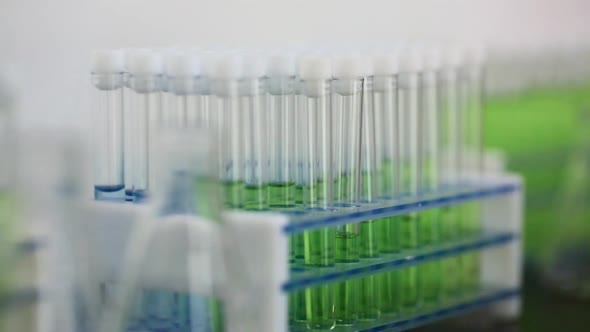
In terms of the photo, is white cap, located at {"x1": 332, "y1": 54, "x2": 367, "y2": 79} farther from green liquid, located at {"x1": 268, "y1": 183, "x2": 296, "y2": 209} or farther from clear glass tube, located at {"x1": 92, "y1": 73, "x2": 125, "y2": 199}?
clear glass tube, located at {"x1": 92, "y1": 73, "x2": 125, "y2": 199}

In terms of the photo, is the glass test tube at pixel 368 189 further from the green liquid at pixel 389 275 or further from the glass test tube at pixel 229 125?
the glass test tube at pixel 229 125

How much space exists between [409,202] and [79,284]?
1.50 feet

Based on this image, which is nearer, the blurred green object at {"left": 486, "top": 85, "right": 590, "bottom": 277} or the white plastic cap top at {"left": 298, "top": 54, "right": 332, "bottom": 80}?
the white plastic cap top at {"left": 298, "top": 54, "right": 332, "bottom": 80}

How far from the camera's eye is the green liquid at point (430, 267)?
1481 millimetres

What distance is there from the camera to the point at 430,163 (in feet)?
5.05

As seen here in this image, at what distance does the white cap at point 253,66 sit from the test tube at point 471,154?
1.31 feet

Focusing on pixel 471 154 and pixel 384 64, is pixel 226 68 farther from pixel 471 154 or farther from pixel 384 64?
pixel 471 154

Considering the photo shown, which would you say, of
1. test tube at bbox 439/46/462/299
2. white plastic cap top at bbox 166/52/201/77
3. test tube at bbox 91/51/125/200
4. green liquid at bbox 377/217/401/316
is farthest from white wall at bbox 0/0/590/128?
green liquid at bbox 377/217/401/316

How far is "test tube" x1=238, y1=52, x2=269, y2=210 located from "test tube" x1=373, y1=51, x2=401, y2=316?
166 millimetres

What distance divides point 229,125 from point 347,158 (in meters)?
0.16

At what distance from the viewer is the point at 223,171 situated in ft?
4.14

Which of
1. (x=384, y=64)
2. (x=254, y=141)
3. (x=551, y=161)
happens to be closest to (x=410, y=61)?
(x=384, y=64)

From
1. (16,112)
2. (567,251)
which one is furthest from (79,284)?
(567,251)

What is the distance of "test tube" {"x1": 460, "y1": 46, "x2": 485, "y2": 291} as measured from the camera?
1.58 metres
